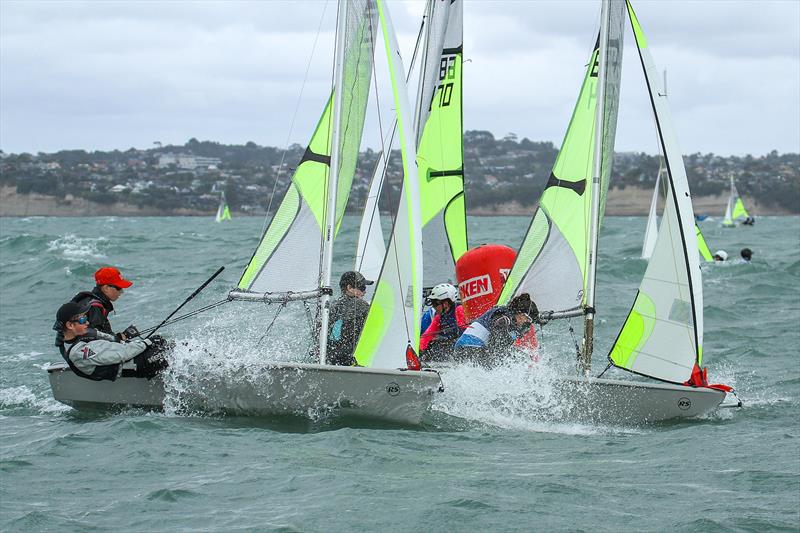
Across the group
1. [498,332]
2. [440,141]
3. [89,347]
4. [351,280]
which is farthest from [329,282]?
[440,141]

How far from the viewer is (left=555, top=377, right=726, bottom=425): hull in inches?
298

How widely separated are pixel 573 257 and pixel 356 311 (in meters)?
1.68

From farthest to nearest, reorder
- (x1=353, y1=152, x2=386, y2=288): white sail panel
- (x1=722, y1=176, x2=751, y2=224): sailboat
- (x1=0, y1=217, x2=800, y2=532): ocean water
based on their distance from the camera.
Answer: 1. (x1=722, y1=176, x2=751, y2=224): sailboat
2. (x1=353, y1=152, x2=386, y2=288): white sail panel
3. (x1=0, y1=217, x2=800, y2=532): ocean water

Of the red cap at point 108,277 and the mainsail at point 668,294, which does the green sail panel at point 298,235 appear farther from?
the mainsail at point 668,294

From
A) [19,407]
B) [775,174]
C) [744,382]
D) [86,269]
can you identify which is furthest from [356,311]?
[775,174]

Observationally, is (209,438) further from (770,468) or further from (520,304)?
(770,468)

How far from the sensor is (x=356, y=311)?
796 centimetres

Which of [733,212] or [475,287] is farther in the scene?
[733,212]

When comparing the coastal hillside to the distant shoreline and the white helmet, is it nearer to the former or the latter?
the distant shoreline

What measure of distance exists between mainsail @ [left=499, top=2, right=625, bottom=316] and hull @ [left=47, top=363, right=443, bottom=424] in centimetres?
169

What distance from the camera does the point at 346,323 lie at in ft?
26.2

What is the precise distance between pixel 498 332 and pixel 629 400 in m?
0.98

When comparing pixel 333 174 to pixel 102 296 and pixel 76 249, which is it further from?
pixel 76 249

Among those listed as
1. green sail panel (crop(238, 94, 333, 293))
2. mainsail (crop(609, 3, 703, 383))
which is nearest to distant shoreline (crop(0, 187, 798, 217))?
mainsail (crop(609, 3, 703, 383))
